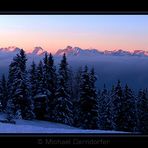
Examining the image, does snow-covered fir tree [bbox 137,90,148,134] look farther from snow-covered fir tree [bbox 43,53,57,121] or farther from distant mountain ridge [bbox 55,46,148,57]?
snow-covered fir tree [bbox 43,53,57,121]

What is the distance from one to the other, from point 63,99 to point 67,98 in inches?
3.7

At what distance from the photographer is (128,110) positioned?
33.7 feet

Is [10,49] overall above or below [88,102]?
above

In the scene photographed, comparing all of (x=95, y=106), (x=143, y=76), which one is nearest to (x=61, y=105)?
(x=95, y=106)

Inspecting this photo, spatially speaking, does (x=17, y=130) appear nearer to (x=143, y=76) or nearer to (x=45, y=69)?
(x=45, y=69)

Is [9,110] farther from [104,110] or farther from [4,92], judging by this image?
[104,110]

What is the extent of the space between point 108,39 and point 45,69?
845 millimetres

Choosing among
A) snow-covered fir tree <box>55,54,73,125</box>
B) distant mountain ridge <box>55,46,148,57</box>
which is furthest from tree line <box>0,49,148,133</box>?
distant mountain ridge <box>55,46,148,57</box>

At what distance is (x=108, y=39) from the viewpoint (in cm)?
1025

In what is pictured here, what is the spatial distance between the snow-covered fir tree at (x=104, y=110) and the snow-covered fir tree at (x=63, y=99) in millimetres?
353

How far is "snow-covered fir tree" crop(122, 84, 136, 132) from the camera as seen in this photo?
10.0m

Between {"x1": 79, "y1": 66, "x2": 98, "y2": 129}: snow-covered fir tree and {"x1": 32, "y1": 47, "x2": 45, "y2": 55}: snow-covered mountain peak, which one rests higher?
{"x1": 32, "y1": 47, "x2": 45, "y2": 55}: snow-covered mountain peak

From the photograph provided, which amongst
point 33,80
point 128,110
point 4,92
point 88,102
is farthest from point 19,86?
point 128,110

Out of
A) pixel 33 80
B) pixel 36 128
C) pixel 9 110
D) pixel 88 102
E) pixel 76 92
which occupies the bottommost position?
pixel 36 128
